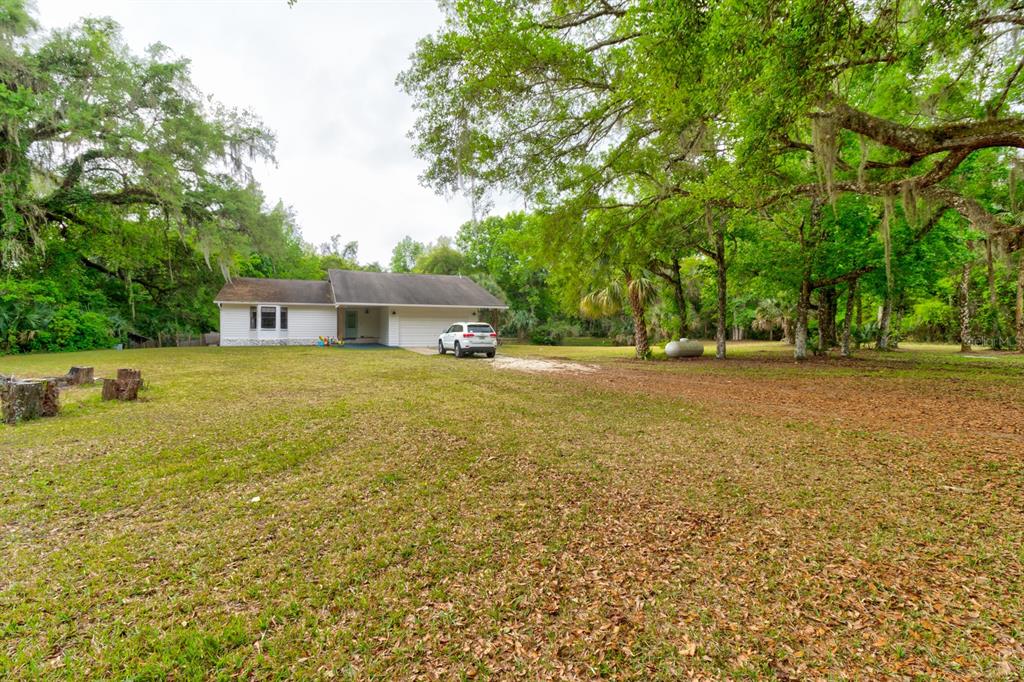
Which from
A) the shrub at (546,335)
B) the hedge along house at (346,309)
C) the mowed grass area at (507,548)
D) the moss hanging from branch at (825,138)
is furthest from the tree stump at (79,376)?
the shrub at (546,335)

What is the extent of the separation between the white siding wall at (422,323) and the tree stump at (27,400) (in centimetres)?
1728

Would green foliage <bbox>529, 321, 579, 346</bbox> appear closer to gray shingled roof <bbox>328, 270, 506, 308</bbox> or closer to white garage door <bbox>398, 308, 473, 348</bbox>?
gray shingled roof <bbox>328, 270, 506, 308</bbox>

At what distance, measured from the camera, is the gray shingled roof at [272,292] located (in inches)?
840

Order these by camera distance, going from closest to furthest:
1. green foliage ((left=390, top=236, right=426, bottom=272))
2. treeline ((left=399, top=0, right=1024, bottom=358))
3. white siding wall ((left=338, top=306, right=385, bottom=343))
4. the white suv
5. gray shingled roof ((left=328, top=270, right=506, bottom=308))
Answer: treeline ((left=399, top=0, right=1024, bottom=358)) < the white suv < gray shingled roof ((left=328, top=270, right=506, bottom=308)) < white siding wall ((left=338, top=306, right=385, bottom=343)) < green foliage ((left=390, top=236, right=426, bottom=272))

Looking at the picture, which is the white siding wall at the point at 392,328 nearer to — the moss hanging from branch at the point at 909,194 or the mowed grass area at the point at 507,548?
the mowed grass area at the point at 507,548

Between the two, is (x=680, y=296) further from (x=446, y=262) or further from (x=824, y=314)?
(x=446, y=262)

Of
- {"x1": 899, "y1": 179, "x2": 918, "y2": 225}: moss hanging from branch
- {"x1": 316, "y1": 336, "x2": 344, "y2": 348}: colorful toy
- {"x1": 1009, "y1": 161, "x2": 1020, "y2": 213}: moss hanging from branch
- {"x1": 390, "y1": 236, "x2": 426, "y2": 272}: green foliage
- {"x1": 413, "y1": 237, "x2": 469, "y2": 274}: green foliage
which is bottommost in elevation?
{"x1": 316, "y1": 336, "x2": 344, "y2": 348}: colorful toy

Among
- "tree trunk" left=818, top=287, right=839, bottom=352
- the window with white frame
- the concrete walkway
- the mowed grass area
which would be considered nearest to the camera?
the mowed grass area

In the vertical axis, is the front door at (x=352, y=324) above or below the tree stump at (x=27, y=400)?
above

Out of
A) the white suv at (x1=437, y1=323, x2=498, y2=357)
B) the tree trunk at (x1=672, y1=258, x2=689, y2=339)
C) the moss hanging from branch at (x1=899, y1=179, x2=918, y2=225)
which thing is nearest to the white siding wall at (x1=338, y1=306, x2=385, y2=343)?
the white suv at (x1=437, y1=323, x2=498, y2=357)

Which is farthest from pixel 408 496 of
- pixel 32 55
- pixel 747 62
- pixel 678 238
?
pixel 32 55

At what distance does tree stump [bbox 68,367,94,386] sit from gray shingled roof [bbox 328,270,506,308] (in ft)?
43.3

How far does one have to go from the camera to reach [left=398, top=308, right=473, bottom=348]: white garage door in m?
23.5

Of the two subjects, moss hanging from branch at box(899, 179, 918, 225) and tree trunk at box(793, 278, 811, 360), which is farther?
tree trunk at box(793, 278, 811, 360)
